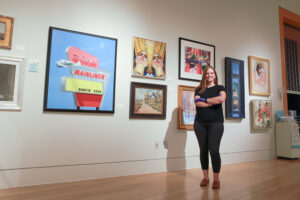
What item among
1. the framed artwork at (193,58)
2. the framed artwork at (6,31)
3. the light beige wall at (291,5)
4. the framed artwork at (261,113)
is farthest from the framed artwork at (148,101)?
the light beige wall at (291,5)

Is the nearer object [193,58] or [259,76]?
[193,58]

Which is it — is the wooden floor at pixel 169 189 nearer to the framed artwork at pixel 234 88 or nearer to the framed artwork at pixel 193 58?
the framed artwork at pixel 234 88

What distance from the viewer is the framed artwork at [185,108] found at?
305cm

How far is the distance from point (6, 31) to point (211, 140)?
7.82 feet

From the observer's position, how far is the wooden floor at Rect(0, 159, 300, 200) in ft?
6.09

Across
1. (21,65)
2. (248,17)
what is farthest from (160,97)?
(248,17)

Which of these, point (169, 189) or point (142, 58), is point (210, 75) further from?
point (169, 189)

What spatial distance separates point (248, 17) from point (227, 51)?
973mm

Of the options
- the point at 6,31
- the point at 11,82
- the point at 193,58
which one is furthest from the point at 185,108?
the point at 6,31

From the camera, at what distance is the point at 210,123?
2258 millimetres

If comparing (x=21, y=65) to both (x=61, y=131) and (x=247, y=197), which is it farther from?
(x=247, y=197)

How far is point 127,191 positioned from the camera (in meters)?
2.01

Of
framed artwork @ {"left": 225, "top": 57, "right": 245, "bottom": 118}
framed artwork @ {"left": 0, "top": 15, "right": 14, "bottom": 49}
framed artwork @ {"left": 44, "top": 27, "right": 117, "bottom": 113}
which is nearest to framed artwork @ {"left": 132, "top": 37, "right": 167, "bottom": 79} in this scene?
framed artwork @ {"left": 44, "top": 27, "right": 117, "bottom": 113}

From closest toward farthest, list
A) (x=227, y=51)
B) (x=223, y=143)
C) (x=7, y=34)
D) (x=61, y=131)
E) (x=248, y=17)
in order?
(x=7, y=34)
(x=61, y=131)
(x=223, y=143)
(x=227, y=51)
(x=248, y=17)
